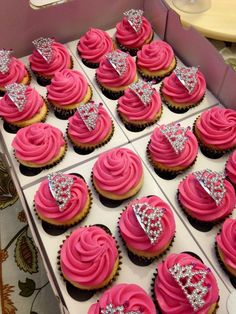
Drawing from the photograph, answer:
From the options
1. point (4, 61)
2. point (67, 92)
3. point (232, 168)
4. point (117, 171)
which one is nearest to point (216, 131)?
point (232, 168)

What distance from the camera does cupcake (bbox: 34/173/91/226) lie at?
1.36m

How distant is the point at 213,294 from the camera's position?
117 centimetres

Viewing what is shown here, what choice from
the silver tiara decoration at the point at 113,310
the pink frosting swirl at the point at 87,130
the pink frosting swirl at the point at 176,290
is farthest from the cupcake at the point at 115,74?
the silver tiara decoration at the point at 113,310

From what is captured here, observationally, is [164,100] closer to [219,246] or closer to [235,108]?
[235,108]

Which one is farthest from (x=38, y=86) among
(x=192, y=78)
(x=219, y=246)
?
(x=219, y=246)

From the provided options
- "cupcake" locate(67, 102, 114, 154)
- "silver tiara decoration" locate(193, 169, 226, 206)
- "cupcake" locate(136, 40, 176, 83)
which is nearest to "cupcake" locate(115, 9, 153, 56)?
"cupcake" locate(136, 40, 176, 83)

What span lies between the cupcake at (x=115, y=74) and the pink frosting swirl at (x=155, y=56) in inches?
2.3

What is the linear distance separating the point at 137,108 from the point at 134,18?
52 cm

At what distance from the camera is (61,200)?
1360mm

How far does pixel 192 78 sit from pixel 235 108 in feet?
0.75

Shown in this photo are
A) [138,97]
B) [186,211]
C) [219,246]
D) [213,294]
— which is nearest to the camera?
[213,294]

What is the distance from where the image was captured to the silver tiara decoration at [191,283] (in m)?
1.13

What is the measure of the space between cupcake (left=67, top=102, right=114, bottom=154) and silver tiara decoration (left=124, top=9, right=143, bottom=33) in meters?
0.54

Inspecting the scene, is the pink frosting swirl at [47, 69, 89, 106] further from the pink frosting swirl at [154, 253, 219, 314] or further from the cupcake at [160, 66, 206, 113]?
the pink frosting swirl at [154, 253, 219, 314]
